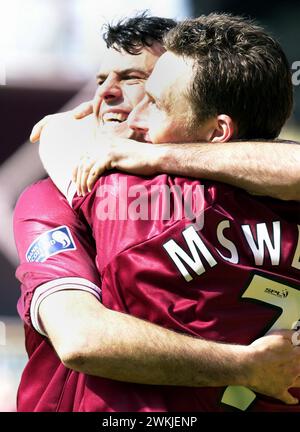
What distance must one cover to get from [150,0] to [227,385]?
3.57 m

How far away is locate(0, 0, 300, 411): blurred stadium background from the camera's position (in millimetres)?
5312

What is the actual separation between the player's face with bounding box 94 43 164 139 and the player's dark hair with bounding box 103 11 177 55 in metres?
0.02

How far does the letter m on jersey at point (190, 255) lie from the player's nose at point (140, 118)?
425 millimetres

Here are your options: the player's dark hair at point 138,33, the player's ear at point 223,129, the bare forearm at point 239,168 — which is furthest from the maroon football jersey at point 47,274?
the player's dark hair at point 138,33

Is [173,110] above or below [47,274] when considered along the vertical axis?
above

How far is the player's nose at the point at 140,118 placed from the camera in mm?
2141

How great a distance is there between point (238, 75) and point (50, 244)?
652 mm

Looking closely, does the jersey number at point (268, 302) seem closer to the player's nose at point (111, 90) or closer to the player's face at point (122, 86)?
the player's face at point (122, 86)

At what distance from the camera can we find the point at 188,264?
1820 mm

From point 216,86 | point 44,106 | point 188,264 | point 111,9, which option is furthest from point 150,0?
point 188,264

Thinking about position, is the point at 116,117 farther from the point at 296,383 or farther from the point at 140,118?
the point at 296,383

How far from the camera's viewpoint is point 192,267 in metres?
1.82

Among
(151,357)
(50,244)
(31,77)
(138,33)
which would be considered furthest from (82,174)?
(31,77)

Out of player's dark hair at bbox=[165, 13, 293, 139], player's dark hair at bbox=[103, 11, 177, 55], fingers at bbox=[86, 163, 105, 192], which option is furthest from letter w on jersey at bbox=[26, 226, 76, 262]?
player's dark hair at bbox=[103, 11, 177, 55]
